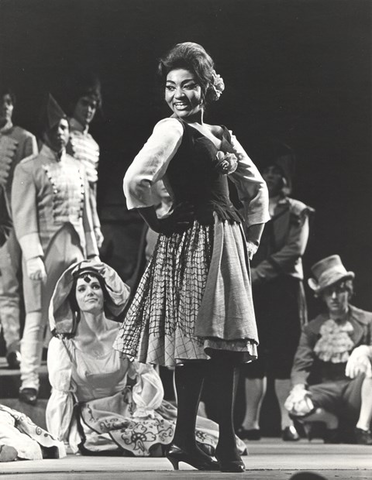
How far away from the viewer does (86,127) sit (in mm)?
5539

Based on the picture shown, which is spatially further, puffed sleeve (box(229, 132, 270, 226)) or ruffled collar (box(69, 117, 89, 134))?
ruffled collar (box(69, 117, 89, 134))

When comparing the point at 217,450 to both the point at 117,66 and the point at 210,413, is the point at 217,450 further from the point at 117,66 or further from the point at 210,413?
the point at 117,66

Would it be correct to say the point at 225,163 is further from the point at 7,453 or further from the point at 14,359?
the point at 7,453

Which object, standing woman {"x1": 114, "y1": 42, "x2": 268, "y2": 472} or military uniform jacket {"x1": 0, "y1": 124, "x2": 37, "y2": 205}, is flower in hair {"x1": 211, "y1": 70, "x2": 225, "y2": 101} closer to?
standing woman {"x1": 114, "y1": 42, "x2": 268, "y2": 472}

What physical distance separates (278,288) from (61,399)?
1385mm

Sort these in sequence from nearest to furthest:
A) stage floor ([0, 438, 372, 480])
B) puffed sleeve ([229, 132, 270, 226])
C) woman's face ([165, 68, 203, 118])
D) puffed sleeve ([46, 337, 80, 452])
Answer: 1. stage floor ([0, 438, 372, 480])
2. woman's face ([165, 68, 203, 118])
3. puffed sleeve ([229, 132, 270, 226])
4. puffed sleeve ([46, 337, 80, 452])

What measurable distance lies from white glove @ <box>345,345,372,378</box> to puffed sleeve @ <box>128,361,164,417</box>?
1.11 meters

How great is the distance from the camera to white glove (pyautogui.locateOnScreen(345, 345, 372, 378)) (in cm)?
555

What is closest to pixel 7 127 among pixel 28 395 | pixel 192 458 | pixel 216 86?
pixel 216 86


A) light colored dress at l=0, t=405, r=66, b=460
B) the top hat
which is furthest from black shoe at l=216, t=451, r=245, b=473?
the top hat

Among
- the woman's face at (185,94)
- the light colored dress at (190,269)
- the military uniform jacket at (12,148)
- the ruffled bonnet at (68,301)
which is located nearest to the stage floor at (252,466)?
the light colored dress at (190,269)

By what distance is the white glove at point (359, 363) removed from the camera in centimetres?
555

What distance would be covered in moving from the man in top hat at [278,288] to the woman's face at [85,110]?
99cm

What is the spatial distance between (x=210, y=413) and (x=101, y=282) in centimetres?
95
